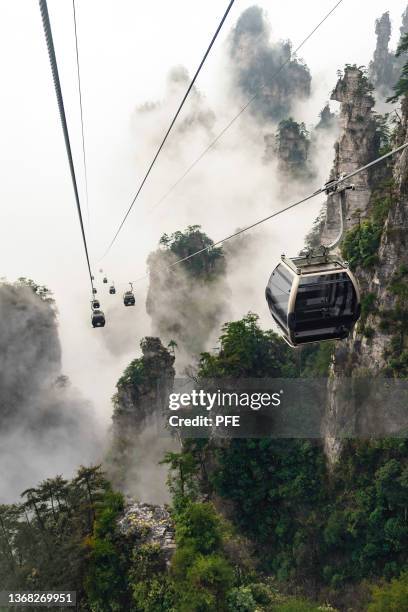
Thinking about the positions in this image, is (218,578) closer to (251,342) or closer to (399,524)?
(399,524)

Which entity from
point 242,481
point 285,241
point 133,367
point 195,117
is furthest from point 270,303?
point 195,117

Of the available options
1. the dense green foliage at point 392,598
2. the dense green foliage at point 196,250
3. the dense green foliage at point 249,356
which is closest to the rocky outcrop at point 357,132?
the dense green foliage at point 249,356

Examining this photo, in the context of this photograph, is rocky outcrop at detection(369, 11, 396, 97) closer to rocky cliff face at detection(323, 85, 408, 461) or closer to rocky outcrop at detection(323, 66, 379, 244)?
rocky outcrop at detection(323, 66, 379, 244)

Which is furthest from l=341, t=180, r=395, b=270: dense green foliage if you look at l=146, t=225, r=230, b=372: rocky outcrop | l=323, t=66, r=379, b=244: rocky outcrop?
l=146, t=225, r=230, b=372: rocky outcrop

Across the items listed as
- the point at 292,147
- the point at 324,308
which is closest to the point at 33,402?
the point at 292,147

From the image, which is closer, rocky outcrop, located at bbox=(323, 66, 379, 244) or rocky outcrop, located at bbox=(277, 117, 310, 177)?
rocky outcrop, located at bbox=(323, 66, 379, 244)

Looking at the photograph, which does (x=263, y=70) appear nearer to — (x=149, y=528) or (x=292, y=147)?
(x=292, y=147)
